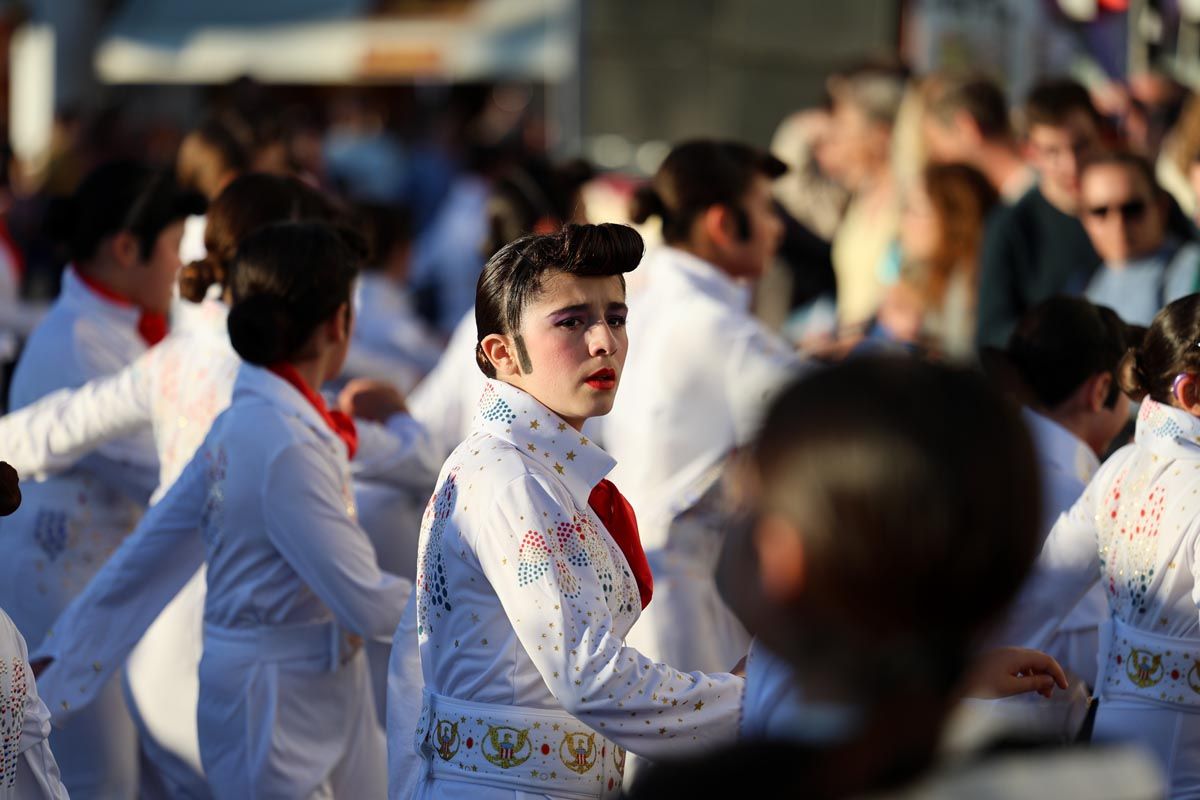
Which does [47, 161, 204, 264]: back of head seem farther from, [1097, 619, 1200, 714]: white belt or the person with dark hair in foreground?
the person with dark hair in foreground

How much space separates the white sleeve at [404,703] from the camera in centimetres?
294

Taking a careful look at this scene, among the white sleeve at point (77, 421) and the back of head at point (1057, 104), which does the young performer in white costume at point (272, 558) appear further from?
the back of head at point (1057, 104)

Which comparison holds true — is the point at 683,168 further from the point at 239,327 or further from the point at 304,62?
the point at 304,62

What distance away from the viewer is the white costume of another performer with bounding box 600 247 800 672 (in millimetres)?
4402

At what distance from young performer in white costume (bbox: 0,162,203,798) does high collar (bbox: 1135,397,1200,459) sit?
2486 mm

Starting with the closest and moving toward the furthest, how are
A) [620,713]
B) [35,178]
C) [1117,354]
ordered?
[620,713] → [1117,354] → [35,178]

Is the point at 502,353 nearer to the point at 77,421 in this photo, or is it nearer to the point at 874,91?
the point at 77,421

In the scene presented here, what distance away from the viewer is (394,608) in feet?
11.1

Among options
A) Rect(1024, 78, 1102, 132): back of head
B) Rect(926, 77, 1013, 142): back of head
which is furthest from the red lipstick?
Rect(926, 77, 1013, 142): back of head

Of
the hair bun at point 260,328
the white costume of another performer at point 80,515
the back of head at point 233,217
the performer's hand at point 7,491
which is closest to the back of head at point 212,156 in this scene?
the white costume of another performer at point 80,515

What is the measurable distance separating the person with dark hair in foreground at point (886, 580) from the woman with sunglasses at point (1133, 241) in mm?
3574

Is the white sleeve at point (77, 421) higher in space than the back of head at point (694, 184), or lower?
lower

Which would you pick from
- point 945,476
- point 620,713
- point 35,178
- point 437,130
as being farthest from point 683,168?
point 437,130

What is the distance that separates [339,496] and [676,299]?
1.38 metres
